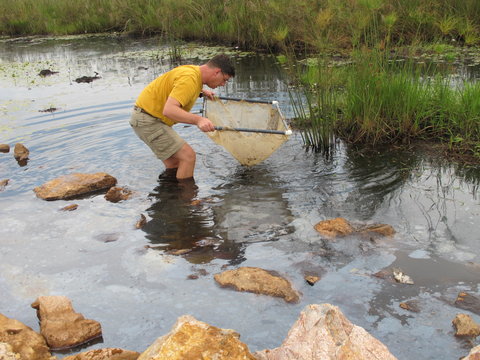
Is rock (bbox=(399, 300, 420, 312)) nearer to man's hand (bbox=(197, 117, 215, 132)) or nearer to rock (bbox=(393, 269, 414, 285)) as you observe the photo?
rock (bbox=(393, 269, 414, 285))

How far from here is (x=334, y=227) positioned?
435cm

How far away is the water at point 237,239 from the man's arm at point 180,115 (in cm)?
81

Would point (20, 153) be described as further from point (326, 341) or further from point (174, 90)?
point (326, 341)

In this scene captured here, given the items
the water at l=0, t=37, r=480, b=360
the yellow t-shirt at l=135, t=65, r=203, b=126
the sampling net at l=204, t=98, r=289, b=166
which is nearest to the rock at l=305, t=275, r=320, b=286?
the water at l=0, t=37, r=480, b=360

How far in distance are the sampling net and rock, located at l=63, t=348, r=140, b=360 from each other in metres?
2.79

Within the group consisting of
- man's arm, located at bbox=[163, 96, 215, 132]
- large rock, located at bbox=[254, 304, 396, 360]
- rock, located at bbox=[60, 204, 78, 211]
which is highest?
man's arm, located at bbox=[163, 96, 215, 132]

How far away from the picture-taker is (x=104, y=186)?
18.6 ft

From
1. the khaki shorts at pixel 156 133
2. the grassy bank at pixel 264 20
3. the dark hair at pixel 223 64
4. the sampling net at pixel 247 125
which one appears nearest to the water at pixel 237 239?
the sampling net at pixel 247 125

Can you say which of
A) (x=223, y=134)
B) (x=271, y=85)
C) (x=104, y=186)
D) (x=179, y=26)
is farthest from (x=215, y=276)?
(x=179, y=26)

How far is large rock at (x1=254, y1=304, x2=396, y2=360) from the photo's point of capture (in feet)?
7.82

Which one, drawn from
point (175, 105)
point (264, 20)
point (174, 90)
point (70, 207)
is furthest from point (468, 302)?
point (264, 20)

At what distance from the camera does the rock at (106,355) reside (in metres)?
2.73

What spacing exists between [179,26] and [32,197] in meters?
9.60

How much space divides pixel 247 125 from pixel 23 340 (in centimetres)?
376
